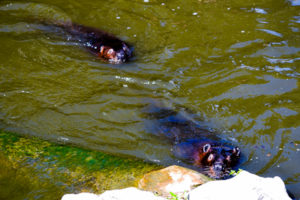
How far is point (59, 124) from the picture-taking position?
5.20 meters

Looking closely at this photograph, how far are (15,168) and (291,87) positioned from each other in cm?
456

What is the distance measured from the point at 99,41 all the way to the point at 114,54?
2.18 feet

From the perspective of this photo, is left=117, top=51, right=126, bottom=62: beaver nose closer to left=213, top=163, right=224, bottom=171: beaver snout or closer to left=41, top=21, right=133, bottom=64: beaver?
left=41, top=21, right=133, bottom=64: beaver

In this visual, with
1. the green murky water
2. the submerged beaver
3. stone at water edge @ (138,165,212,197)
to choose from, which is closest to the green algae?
stone at water edge @ (138,165,212,197)

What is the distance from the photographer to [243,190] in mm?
3191

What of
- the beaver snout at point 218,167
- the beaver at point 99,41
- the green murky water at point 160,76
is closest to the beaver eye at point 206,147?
the beaver snout at point 218,167

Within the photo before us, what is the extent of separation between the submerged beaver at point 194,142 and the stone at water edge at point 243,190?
0.89 meters

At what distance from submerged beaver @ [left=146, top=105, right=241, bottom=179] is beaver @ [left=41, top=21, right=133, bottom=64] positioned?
1.52 m

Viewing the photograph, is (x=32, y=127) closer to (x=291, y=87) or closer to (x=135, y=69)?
(x=135, y=69)

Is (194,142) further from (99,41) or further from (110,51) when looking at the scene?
(99,41)

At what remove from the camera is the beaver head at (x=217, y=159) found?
4.30m

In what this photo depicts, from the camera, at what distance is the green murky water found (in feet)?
16.3

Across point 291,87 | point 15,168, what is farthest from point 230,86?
point 15,168

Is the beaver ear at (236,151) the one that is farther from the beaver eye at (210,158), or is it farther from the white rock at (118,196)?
the white rock at (118,196)
